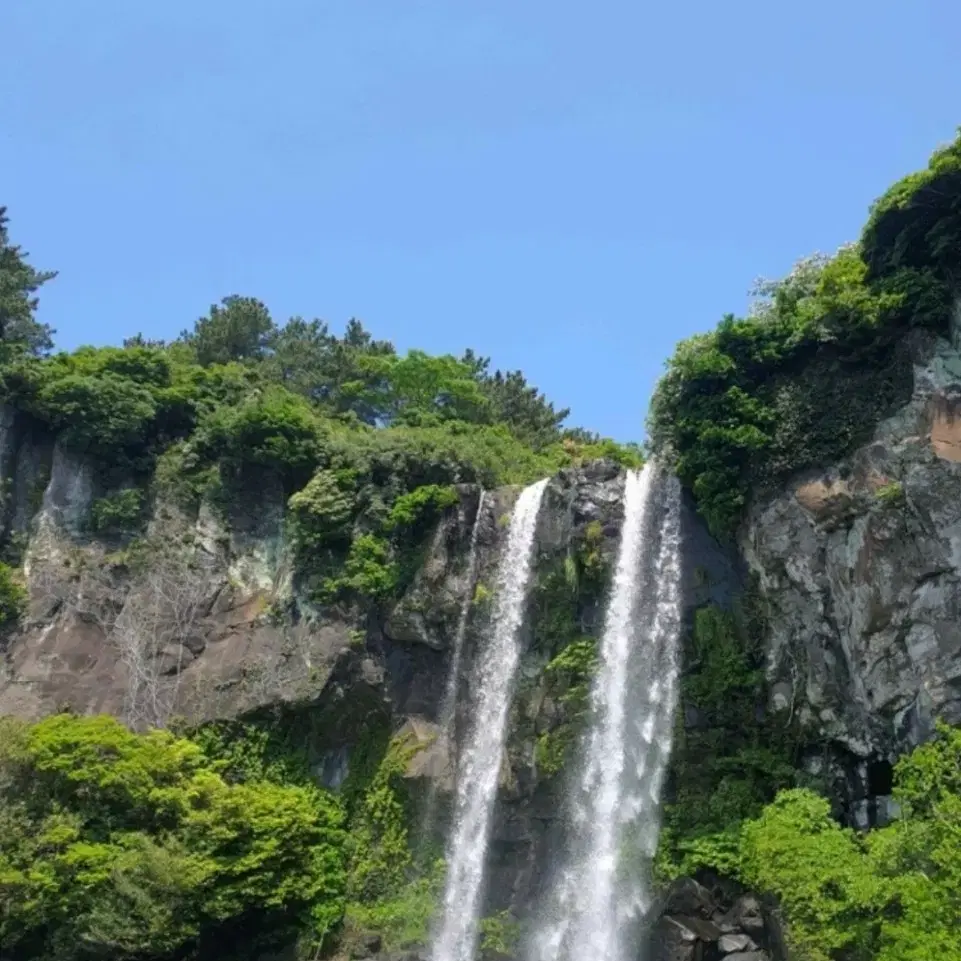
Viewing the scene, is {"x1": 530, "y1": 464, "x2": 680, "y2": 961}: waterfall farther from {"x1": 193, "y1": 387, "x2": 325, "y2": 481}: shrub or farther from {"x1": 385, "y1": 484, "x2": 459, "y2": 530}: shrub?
{"x1": 193, "y1": 387, "x2": 325, "y2": 481}: shrub

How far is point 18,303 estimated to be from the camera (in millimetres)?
32281

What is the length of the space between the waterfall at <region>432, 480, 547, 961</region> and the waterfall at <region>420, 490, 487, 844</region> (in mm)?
490

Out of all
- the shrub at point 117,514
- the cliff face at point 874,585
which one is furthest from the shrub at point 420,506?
the shrub at point 117,514

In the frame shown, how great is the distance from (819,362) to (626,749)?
887cm

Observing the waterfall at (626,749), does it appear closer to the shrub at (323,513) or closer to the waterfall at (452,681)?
the waterfall at (452,681)

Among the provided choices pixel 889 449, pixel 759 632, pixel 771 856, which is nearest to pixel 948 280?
pixel 889 449

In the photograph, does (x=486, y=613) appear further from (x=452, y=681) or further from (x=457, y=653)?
(x=452, y=681)

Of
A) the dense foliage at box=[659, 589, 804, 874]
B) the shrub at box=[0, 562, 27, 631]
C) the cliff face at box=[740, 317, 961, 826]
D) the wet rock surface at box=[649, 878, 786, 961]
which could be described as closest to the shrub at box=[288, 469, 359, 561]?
the shrub at box=[0, 562, 27, 631]

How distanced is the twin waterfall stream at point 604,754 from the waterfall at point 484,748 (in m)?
0.02

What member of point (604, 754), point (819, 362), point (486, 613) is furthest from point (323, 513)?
point (819, 362)

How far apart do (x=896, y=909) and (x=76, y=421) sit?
22445 millimetres

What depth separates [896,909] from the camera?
14.9 meters

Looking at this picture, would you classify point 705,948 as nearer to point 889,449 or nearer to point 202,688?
point 889,449

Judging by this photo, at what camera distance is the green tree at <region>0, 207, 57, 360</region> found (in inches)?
1264
